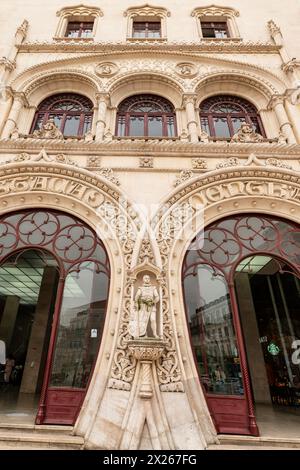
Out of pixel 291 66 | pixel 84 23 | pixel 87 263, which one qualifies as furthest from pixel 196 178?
pixel 84 23

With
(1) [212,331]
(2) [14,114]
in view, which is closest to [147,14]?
(2) [14,114]

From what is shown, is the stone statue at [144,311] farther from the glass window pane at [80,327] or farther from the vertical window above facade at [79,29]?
the vertical window above facade at [79,29]

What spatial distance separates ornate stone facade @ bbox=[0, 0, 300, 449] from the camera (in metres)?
5.94

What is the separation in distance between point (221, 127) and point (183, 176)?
374cm

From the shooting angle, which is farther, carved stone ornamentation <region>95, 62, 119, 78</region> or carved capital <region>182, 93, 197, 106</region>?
carved stone ornamentation <region>95, 62, 119, 78</region>

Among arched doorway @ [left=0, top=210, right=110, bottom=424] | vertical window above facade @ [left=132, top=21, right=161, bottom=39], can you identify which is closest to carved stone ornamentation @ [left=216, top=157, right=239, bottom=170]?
arched doorway @ [left=0, top=210, right=110, bottom=424]

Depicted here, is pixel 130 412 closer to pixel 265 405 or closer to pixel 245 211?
pixel 245 211

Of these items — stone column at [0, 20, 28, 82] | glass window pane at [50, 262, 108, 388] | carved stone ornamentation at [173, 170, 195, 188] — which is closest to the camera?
glass window pane at [50, 262, 108, 388]

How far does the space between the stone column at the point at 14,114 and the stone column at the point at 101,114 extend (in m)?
2.96

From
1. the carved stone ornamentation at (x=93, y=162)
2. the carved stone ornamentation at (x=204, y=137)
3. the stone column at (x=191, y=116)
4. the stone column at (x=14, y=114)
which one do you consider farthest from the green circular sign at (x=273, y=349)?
Answer: the stone column at (x=14, y=114)

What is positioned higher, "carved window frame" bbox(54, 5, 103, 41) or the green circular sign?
"carved window frame" bbox(54, 5, 103, 41)

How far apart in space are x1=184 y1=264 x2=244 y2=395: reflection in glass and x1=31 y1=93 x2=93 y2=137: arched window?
7.11 m

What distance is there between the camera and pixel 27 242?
806 cm

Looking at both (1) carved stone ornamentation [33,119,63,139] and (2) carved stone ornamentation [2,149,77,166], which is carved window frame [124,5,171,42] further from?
(2) carved stone ornamentation [2,149,77,166]
